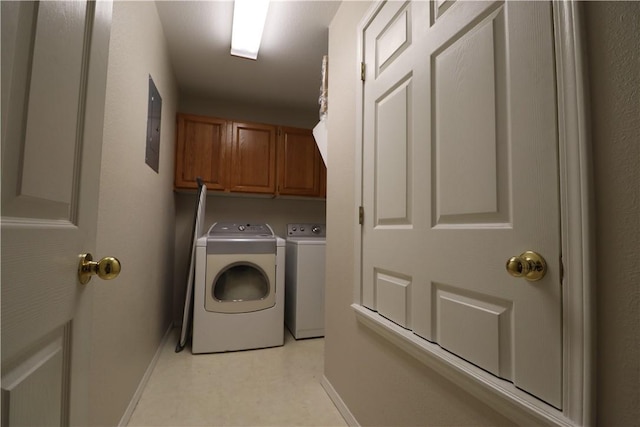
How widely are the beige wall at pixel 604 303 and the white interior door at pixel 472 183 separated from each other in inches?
2.7

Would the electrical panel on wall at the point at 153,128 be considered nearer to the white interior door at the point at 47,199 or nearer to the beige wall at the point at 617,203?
the white interior door at the point at 47,199

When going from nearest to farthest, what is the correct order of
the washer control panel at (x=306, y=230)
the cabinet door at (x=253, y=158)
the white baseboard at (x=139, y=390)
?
the white baseboard at (x=139, y=390)
the cabinet door at (x=253, y=158)
the washer control panel at (x=306, y=230)

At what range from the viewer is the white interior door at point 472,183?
23.7 inches

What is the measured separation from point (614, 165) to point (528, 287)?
0.29 metres

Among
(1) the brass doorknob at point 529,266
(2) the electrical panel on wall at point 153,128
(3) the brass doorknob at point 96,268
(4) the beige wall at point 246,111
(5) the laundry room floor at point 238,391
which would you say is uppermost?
(4) the beige wall at point 246,111

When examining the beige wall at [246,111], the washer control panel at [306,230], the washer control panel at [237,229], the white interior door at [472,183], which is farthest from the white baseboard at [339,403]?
the beige wall at [246,111]

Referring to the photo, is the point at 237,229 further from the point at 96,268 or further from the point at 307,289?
the point at 96,268

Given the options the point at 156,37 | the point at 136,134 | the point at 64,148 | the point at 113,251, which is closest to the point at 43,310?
the point at 64,148

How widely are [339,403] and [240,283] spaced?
51.3 inches

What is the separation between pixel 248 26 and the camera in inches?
74.4

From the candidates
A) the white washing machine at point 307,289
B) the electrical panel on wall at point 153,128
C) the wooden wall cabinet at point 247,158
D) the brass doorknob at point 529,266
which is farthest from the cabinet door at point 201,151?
the brass doorknob at point 529,266

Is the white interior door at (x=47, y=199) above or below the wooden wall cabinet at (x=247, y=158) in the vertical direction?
below

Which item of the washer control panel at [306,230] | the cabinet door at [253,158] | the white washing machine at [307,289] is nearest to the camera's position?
the white washing machine at [307,289]

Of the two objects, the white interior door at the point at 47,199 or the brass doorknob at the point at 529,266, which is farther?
the brass doorknob at the point at 529,266
